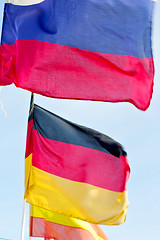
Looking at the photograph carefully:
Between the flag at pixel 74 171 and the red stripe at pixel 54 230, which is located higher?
the flag at pixel 74 171

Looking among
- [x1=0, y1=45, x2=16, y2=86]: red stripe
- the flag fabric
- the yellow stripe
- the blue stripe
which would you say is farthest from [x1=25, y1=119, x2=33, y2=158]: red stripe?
the flag fabric

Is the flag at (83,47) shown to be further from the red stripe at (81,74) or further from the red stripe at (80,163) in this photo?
the red stripe at (80,163)

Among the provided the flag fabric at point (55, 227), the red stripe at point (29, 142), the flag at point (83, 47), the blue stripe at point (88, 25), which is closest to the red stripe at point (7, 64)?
the flag at point (83, 47)

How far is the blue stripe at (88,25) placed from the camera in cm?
748

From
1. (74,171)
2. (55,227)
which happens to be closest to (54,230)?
(55,227)

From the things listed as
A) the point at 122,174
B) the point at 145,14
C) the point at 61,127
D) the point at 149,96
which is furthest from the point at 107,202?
the point at 145,14

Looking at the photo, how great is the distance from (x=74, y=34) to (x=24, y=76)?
1.41 m

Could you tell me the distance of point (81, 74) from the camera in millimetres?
7363

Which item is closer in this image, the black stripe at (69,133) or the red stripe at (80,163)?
the red stripe at (80,163)

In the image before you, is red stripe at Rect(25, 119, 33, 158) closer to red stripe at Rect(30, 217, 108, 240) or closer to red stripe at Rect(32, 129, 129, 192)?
red stripe at Rect(32, 129, 129, 192)

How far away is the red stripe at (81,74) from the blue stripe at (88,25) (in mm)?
154

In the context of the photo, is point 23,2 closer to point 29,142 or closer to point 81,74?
point 81,74

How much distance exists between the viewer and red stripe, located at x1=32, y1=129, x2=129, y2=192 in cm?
844

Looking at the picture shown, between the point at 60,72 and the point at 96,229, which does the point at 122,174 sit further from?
the point at 96,229
